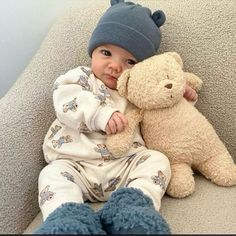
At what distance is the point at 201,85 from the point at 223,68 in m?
0.07

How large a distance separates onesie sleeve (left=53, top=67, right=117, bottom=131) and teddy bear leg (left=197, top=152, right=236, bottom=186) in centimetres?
26

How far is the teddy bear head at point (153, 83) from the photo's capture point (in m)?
1.02

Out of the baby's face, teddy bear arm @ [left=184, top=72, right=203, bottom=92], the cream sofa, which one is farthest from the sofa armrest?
teddy bear arm @ [left=184, top=72, right=203, bottom=92]

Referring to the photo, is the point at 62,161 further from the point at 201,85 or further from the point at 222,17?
the point at 222,17

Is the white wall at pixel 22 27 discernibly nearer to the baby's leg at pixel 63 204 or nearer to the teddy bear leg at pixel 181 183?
the baby's leg at pixel 63 204

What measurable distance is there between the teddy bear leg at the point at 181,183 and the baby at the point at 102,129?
21mm

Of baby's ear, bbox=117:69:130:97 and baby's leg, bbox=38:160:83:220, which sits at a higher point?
baby's ear, bbox=117:69:130:97

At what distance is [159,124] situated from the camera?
1.07 m

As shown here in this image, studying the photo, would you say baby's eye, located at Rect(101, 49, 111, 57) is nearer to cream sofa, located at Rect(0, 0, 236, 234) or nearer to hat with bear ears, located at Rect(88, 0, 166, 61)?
hat with bear ears, located at Rect(88, 0, 166, 61)

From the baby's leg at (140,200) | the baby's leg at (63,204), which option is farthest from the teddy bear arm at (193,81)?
the baby's leg at (63,204)

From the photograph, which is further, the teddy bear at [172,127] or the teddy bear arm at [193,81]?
the teddy bear arm at [193,81]

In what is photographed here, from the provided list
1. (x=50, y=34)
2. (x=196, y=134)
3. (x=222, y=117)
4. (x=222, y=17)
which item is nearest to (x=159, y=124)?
(x=196, y=134)

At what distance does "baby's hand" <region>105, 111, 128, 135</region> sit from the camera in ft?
3.38

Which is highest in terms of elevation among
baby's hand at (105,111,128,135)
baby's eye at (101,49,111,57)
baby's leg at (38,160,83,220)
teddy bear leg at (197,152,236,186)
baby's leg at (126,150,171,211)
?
baby's eye at (101,49,111,57)
